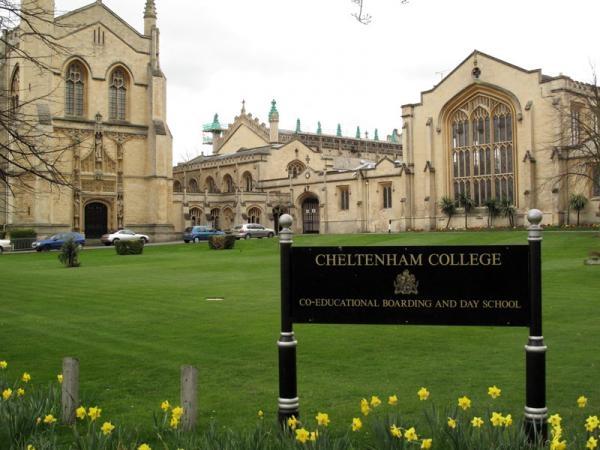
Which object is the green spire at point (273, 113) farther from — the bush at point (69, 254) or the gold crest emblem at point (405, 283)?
the gold crest emblem at point (405, 283)

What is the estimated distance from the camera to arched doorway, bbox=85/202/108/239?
184 feet

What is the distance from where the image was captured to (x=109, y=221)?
56562mm

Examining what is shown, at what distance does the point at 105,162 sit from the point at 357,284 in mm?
52820

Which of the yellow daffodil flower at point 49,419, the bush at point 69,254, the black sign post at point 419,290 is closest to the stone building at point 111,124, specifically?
the bush at point 69,254

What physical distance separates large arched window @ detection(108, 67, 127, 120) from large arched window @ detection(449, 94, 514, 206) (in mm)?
28285

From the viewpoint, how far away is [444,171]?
60875mm

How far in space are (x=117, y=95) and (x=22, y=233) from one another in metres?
14.9

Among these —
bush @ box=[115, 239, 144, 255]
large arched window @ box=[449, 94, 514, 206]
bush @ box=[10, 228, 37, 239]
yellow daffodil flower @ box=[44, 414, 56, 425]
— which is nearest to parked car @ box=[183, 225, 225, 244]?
bush @ box=[10, 228, 37, 239]

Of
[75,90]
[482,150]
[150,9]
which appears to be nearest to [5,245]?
[75,90]

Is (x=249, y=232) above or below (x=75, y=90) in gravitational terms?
below

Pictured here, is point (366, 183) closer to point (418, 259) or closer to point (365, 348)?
point (365, 348)

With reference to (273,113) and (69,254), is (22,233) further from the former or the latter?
(273,113)

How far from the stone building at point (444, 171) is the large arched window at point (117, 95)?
11.3 meters

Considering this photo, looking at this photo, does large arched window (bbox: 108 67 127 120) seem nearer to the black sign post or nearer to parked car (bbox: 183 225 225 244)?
parked car (bbox: 183 225 225 244)
